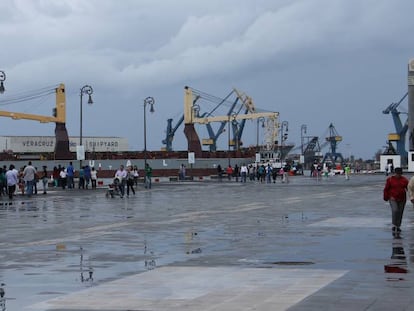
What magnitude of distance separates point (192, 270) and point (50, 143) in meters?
149

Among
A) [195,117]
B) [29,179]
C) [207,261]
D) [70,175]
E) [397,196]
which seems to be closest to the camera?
[207,261]

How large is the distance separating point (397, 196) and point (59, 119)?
9031cm

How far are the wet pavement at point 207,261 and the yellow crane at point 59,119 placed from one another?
78.4m

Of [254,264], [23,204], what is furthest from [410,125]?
[254,264]

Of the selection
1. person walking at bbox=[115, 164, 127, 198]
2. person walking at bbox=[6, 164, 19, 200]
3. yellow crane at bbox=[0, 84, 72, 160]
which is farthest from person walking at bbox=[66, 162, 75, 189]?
yellow crane at bbox=[0, 84, 72, 160]

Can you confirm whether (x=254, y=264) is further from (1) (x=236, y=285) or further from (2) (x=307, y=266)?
(1) (x=236, y=285)

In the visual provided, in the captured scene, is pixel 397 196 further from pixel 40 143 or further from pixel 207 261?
pixel 40 143

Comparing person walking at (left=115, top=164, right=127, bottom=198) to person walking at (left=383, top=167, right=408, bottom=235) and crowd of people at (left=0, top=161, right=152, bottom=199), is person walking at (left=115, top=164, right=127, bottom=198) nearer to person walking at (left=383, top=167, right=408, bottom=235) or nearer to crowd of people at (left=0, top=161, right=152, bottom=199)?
crowd of people at (left=0, top=161, right=152, bottom=199)

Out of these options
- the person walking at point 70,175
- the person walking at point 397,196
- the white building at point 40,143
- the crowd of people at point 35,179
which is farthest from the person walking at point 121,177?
the white building at point 40,143

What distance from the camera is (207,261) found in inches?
535

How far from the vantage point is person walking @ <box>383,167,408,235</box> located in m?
18.8

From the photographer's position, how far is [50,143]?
158 m

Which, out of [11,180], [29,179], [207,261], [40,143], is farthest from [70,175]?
[40,143]

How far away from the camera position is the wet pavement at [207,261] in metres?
9.77
